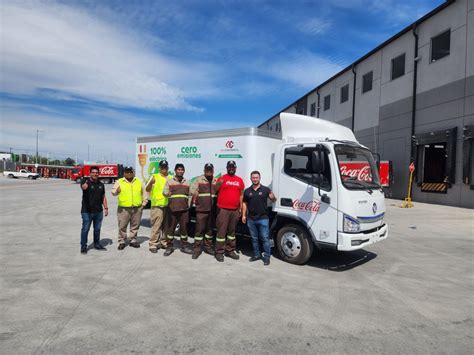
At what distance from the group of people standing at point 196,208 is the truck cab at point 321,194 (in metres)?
0.41

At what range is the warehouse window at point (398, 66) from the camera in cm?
2073

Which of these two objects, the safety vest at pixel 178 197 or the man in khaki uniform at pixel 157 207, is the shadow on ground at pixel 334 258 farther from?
the man in khaki uniform at pixel 157 207

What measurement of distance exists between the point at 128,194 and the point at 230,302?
11.9 feet

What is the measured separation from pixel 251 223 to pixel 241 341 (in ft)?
9.59

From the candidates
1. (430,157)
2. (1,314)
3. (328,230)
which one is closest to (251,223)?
(328,230)

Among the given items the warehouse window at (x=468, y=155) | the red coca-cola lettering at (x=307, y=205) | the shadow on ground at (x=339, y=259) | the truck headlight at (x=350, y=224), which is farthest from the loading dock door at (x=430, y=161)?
the red coca-cola lettering at (x=307, y=205)

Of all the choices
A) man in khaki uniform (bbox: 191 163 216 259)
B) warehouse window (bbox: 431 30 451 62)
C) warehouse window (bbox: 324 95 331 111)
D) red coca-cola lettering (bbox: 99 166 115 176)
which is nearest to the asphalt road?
man in khaki uniform (bbox: 191 163 216 259)

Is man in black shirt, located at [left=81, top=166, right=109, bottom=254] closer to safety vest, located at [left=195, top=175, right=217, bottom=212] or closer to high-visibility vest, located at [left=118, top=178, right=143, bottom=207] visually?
high-visibility vest, located at [left=118, top=178, right=143, bottom=207]

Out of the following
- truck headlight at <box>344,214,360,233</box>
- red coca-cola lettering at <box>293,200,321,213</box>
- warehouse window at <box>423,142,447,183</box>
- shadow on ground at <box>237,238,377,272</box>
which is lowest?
shadow on ground at <box>237,238,377,272</box>

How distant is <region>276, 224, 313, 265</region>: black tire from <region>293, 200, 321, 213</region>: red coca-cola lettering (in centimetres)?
38

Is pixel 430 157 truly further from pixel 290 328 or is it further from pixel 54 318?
pixel 54 318

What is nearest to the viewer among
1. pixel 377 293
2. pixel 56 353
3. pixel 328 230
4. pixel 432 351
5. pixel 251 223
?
pixel 56 353

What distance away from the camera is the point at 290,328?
137 inches

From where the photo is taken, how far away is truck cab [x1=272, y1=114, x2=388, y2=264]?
17.2ft
